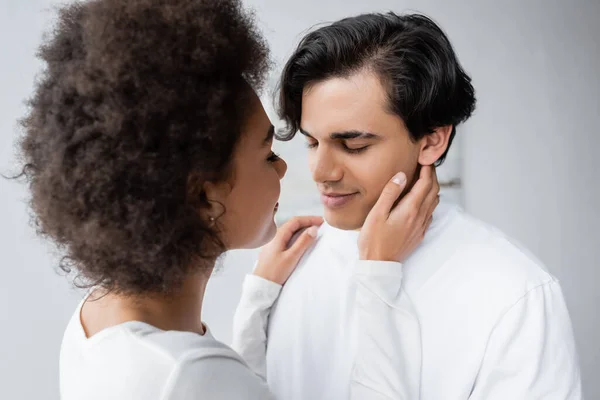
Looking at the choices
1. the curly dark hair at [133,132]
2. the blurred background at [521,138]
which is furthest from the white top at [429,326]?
the blurred background at [521,138]

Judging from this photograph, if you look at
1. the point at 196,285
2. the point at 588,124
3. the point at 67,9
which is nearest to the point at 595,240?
the point at 588,124

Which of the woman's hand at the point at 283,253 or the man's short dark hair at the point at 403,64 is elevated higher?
the man's short dark hair at the point at 403,64

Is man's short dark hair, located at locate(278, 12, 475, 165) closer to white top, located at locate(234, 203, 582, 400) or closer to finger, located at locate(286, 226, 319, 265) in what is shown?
white top, located at locate(234, 203, 582, 400)

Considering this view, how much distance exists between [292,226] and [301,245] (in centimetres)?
6

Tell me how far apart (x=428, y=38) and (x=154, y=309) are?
940 mm

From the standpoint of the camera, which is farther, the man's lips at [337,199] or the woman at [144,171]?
the man's lips at [337,199]

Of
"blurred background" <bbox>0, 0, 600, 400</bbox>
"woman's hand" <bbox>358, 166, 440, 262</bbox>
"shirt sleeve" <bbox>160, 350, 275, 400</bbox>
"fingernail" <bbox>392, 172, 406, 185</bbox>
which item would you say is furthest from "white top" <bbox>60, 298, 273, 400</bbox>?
"blurred background" <bbox>0, 0, 600, 400</bbox>

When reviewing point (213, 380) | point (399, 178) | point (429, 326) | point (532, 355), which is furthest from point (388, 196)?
point (213, 380)

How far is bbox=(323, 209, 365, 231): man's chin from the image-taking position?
4.82 feet

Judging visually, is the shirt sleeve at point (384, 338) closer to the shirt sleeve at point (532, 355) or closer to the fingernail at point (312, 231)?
the shirt sleeve at point (532, 355)

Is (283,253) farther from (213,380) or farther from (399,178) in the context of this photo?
(213,380)

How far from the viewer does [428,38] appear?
1447 mm

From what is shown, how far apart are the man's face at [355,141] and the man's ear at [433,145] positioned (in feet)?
0.05

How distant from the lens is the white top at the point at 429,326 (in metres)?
1.17
